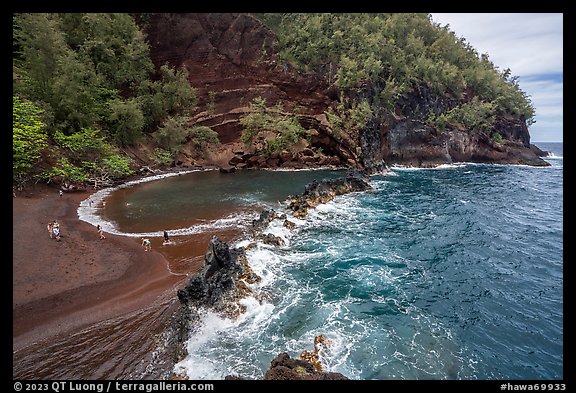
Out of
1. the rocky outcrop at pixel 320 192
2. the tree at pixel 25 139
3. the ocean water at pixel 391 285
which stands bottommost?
the ocean water at pixel 391 285

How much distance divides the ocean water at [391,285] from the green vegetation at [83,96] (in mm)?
8393

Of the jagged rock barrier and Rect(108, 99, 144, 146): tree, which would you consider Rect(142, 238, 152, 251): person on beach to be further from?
Rect(108, 99, 144, 146): tree

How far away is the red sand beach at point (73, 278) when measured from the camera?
1404cm

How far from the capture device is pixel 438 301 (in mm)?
16484

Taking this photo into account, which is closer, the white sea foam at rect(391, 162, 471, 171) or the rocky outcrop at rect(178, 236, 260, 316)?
the rocky outcrop at rect(178, 236, 260, 316)

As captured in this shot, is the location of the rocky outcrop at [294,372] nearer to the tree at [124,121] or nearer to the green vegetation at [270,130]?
the tree at [124,121]

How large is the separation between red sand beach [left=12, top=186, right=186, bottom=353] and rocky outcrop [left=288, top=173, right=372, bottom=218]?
1456 cm

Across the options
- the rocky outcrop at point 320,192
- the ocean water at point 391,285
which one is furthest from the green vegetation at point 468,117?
the rocky outcrop at point 320,192

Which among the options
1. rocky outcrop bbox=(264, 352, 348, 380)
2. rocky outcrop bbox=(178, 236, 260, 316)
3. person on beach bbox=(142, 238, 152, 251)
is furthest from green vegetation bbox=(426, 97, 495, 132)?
rocky outcrop bbox=(264, 352, 348, 380)

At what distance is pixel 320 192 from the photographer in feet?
115

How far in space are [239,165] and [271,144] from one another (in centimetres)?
732

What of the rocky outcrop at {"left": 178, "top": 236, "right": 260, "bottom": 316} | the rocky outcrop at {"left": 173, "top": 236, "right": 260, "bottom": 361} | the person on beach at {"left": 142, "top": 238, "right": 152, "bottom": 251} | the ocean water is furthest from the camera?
the person on beach at {"left": 142, "top": 238, "right": 152, "bottom": 251}

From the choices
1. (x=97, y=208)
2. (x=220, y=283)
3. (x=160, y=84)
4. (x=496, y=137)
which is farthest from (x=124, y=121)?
(x=496, y=137)

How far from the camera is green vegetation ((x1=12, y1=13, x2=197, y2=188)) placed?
110ft
